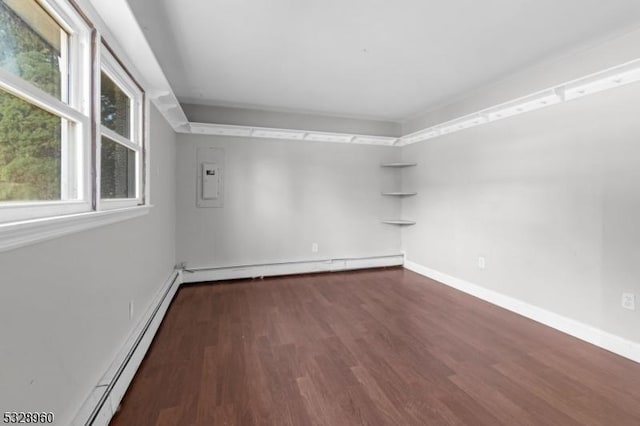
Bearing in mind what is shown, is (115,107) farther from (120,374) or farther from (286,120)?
(286,120)

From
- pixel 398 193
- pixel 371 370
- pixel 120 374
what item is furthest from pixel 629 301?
pixel 120 374

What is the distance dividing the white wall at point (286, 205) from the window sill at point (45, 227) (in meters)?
2.35

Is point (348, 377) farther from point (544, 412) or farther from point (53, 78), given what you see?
point (53, 78)

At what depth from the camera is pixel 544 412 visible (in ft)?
5.14

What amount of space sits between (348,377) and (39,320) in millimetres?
1648

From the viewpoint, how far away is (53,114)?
1.25m

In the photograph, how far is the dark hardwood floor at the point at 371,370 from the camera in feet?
5.07

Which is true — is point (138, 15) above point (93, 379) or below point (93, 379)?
above

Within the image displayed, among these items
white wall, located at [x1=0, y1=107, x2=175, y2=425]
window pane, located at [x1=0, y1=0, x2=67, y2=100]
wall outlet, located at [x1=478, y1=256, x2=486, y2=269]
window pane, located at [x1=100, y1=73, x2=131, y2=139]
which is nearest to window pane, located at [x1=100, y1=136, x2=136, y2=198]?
window pane, located at [x1=100, y1=73, x2=131, y2=139]

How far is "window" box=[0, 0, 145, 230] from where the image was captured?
99 cm

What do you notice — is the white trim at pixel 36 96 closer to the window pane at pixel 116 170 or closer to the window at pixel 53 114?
the window at pixel 53 114

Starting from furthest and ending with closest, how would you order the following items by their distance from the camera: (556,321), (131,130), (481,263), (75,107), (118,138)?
(481,263)
(556,321)
(131,130)
(118,138)
(75,107)

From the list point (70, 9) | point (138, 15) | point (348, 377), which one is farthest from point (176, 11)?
point (348, 377)

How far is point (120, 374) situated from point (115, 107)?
1745 mm
